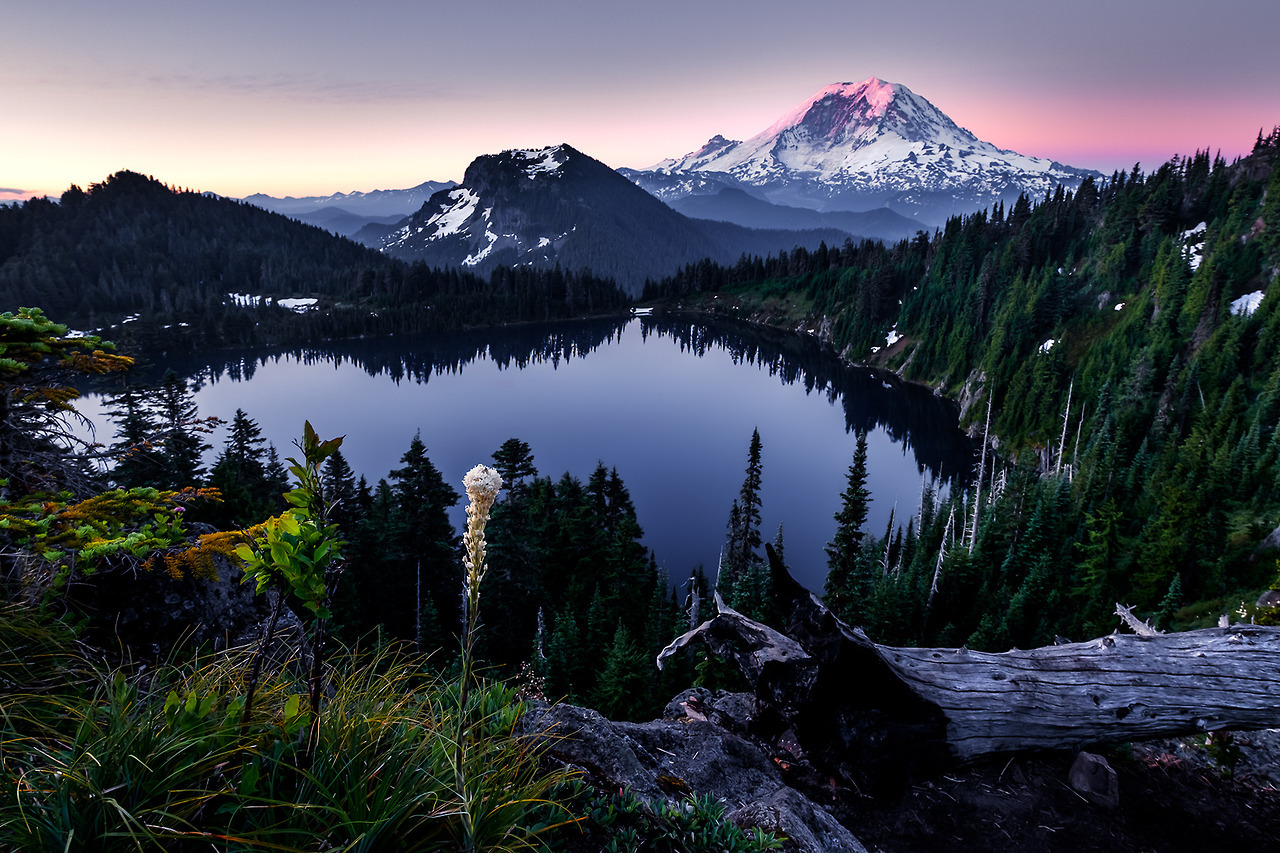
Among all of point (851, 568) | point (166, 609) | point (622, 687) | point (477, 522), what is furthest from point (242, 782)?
point (851, 568)

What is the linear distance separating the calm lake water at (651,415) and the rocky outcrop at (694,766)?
35.0 m

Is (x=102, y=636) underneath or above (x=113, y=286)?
underneath

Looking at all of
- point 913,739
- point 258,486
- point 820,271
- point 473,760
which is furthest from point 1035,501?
point 820,271

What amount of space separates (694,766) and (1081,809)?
4.64 meters

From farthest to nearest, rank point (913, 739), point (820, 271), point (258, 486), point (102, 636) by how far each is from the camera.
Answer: point (820, 271) → point (258, 486) → point (913, 739) → point (102, 636)

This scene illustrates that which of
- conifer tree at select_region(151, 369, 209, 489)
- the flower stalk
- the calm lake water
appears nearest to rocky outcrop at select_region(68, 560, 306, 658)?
the flower stalk

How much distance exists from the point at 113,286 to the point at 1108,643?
276 metres

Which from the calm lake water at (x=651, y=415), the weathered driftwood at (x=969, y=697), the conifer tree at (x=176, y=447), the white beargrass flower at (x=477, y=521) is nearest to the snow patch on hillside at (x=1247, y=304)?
the calm lake water at (x=651, y=415)

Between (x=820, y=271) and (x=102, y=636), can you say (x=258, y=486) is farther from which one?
(x=820, y=271)

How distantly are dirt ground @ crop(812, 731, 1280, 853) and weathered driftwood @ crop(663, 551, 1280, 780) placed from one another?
0.35 metres

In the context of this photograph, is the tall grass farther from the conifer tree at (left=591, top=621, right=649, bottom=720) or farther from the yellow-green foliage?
the conifer tree at (left=591, top=621, right=649, bottom=720)

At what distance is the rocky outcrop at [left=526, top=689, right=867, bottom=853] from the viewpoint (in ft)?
14.2

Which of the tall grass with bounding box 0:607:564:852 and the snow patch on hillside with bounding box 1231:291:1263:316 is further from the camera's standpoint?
the snow patch on hillside with bounding box 1231:291:1263:316

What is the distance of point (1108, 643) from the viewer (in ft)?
25.7
